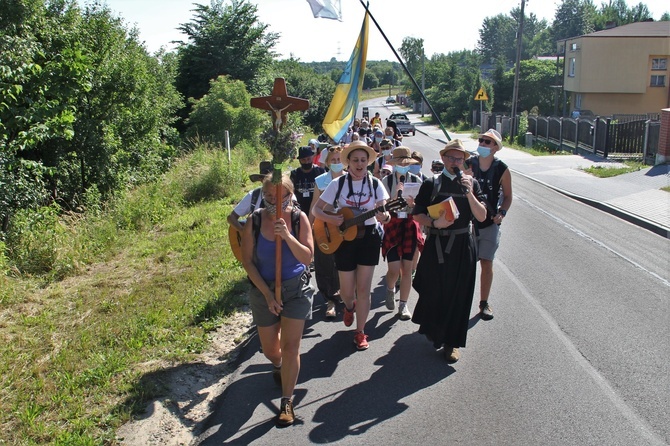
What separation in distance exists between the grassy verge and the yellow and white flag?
238cm

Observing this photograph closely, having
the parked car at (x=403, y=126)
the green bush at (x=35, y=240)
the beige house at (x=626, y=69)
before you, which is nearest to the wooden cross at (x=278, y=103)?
the green bush at (x=35, y=240)

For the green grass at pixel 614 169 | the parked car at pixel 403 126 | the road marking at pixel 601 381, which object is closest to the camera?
the road marking at pixel 601 381

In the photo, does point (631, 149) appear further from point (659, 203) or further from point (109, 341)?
point (109, 341)

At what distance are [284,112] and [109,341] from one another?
9.70 feet

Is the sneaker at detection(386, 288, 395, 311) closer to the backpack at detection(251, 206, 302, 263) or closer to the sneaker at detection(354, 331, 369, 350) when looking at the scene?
the sneaker at detection(354, 331, 369, 350)

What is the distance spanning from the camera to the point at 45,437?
13.4ft

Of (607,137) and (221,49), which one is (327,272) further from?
(221,49)

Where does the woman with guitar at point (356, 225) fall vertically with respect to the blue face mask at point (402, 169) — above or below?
below

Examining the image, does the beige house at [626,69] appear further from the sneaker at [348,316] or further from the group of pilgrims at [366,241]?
the sneaker at [348,316]

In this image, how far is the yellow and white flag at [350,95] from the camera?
7.72 m

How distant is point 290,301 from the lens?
4414 mm

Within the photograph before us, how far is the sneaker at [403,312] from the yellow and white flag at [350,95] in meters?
2.36

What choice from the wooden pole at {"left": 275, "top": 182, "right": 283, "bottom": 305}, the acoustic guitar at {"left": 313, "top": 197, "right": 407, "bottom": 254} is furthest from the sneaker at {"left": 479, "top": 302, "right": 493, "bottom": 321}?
the wooden pole at {"left": 275, "top": 182, "right": 283, "bottom": 305}

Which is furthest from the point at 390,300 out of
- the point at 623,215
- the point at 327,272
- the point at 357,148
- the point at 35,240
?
the point at 623,215
